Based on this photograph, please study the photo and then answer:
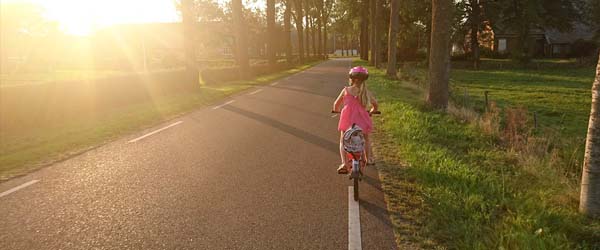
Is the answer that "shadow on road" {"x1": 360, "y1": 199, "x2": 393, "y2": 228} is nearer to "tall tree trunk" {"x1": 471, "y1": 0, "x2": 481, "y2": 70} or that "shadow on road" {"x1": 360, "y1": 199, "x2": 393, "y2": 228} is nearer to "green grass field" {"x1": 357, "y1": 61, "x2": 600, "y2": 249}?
"green grass field" {"x1": 357, "y1": 61, "x2": 600, "y2": 249}

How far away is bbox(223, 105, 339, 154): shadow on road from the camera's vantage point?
8305mm

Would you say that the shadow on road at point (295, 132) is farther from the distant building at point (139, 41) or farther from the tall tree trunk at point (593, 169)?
the distant building at point (139, 41)

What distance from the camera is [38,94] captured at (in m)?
11.9

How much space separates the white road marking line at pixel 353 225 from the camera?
399 centimetres

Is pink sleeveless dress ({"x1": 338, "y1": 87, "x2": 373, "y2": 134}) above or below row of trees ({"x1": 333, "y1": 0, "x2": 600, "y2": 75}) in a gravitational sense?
below

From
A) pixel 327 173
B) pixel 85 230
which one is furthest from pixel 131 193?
pixel 327 173

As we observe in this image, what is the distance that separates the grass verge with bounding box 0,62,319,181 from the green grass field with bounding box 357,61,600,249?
616 centimetres

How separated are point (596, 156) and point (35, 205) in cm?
657

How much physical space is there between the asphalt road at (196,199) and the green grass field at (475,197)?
0.36 m

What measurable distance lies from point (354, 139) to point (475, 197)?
5.22 ft

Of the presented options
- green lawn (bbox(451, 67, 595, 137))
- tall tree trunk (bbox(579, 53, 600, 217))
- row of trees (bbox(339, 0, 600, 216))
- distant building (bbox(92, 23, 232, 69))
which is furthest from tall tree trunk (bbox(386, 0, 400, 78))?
distant building (bbox(92, 23, 232, 69))

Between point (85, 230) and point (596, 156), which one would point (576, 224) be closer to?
point (596, 156)

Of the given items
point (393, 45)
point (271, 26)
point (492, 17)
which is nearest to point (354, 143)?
point (393, 45)

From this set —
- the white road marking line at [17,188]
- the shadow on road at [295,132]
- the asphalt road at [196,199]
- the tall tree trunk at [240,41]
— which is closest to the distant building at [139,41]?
the tall tree trunk at [240,41]
